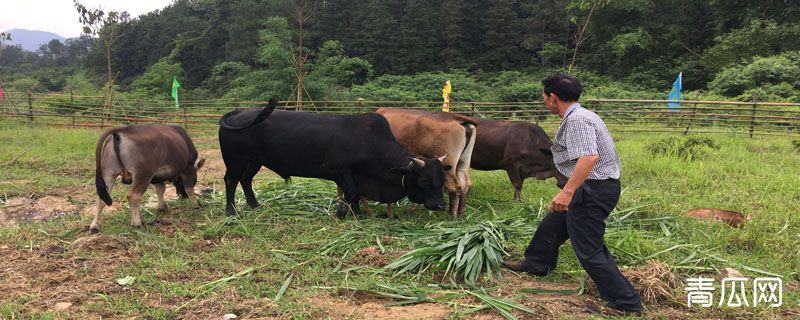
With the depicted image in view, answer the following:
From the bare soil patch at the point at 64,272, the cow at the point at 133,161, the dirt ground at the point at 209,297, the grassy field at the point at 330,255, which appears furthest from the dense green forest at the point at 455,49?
the dirt ground at the point at 209,297

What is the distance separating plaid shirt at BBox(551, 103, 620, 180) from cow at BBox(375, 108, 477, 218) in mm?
2788

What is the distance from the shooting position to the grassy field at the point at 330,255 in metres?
3.62

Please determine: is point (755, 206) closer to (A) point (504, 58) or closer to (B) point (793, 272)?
(B) point (793, 272)

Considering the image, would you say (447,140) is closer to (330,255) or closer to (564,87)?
(330,255)

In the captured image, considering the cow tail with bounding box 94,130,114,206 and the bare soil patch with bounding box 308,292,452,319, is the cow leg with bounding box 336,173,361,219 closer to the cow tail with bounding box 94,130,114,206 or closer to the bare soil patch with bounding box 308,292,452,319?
the bare soil patch with bounding box 308,292,452,319

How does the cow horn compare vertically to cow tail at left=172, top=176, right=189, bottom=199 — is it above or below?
above

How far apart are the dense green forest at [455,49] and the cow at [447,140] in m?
14.0

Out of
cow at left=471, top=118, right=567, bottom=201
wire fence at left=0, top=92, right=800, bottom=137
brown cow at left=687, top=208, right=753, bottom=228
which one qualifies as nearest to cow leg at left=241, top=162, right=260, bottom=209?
cow at left=471, top=118, right=567, bottom=201

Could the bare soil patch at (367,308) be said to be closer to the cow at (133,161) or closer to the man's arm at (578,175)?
the man's arm at (578,175)

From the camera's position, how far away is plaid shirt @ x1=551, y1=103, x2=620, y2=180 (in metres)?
3.26

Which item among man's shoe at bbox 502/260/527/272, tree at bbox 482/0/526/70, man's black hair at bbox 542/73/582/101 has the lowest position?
man's shoe at bbox 502/260/527/272

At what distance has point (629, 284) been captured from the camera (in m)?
3.56

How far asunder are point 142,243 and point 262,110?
2.00m

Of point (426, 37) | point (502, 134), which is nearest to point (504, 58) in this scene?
point (426, 37)
